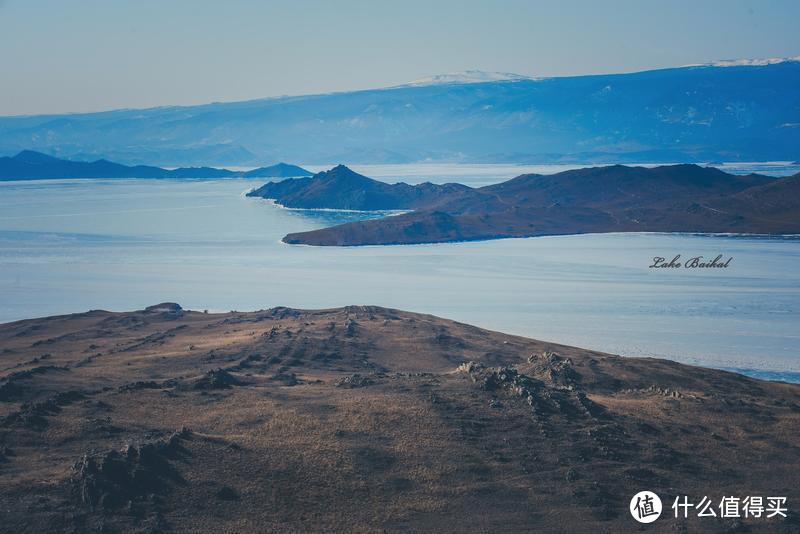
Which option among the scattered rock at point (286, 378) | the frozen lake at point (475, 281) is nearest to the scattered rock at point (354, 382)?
the scattered rock at point (286, 378)

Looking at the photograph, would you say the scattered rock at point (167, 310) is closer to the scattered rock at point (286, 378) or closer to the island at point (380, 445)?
the island at point (380, 445)

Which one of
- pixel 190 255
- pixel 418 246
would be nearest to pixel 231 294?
pixel 190 255

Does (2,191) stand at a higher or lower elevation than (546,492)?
higher

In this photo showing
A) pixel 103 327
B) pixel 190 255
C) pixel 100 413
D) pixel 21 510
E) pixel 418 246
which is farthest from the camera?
pixel 418 246

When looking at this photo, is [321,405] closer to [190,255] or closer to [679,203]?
[190,255]
